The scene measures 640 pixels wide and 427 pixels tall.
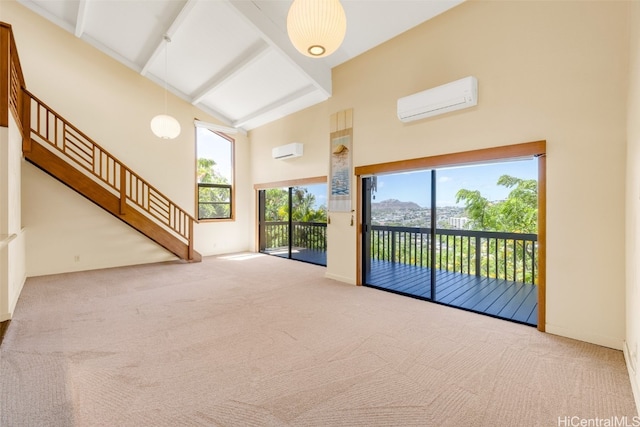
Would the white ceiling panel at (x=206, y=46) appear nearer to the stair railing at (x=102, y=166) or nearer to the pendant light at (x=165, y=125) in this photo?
the pendant light at (x=165, y=125)

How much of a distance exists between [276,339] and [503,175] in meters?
4.34

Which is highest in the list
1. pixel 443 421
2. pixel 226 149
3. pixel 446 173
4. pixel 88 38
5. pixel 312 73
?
pixel 88 38

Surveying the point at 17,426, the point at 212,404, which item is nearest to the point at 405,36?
the point at 212,404

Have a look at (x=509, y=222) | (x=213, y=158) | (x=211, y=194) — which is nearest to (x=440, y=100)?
(x=509, y=222)

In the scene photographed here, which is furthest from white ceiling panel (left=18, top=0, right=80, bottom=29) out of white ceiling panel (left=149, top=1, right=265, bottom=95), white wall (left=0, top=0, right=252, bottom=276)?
white ceiling panel (left=149, top=1, right=265, bottom=95)

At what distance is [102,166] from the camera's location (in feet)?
18.8

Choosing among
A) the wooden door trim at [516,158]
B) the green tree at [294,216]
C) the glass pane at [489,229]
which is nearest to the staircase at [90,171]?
the green tree at [294,216]

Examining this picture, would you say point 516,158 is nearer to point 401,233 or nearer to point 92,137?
point 401,233

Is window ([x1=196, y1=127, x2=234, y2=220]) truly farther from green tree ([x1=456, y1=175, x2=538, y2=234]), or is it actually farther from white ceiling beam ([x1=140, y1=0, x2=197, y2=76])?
→ green tree ([x1=456, y1=175, x2=538, y2=234])

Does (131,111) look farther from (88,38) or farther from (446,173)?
(446,173)

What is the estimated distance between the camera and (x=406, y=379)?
211cm

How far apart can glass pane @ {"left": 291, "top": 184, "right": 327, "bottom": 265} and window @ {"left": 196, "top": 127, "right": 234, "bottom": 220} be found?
6.56 feet

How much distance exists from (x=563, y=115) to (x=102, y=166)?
7385mm

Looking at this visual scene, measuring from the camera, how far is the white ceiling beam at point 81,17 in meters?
4.54
